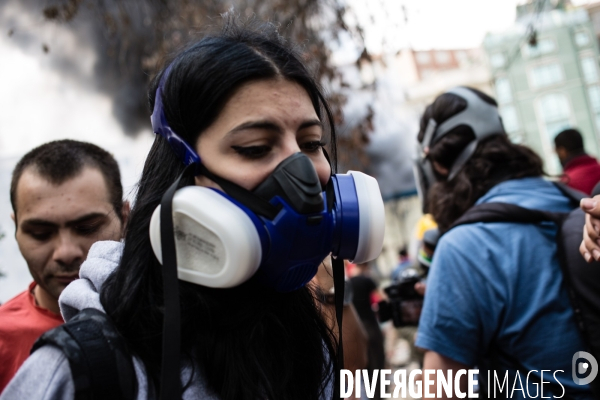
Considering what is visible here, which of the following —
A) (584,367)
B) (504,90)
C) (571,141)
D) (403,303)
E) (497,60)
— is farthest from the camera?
(504,90)

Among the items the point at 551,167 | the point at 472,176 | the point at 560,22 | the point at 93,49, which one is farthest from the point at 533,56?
the point at 472,176

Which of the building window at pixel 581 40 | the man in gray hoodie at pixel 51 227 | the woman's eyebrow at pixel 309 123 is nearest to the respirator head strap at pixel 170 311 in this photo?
the woman's eyebrow at pixel 309 123

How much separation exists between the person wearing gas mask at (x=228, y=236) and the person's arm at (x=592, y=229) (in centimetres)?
63

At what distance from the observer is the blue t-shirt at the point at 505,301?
1.80 meters

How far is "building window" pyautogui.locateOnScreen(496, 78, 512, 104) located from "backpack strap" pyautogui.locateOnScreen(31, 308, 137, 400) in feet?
107

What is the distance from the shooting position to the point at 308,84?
1359mm

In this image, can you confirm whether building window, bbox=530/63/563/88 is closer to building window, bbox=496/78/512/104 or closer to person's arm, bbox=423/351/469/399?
building window, bbox=496/78/512/104

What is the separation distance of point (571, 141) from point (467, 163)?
2.33 meters

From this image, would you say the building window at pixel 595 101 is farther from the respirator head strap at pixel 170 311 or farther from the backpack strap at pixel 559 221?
the respirator head strap at pixel 170 311

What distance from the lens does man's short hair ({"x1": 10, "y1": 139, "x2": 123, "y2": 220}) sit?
2.01m

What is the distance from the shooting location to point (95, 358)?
37.9 inches

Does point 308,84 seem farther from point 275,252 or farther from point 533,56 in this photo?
point 533,56

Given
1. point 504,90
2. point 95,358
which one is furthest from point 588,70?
point 95,358

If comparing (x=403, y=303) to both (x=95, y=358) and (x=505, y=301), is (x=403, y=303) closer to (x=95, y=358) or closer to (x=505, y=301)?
(x=505, y=301)
